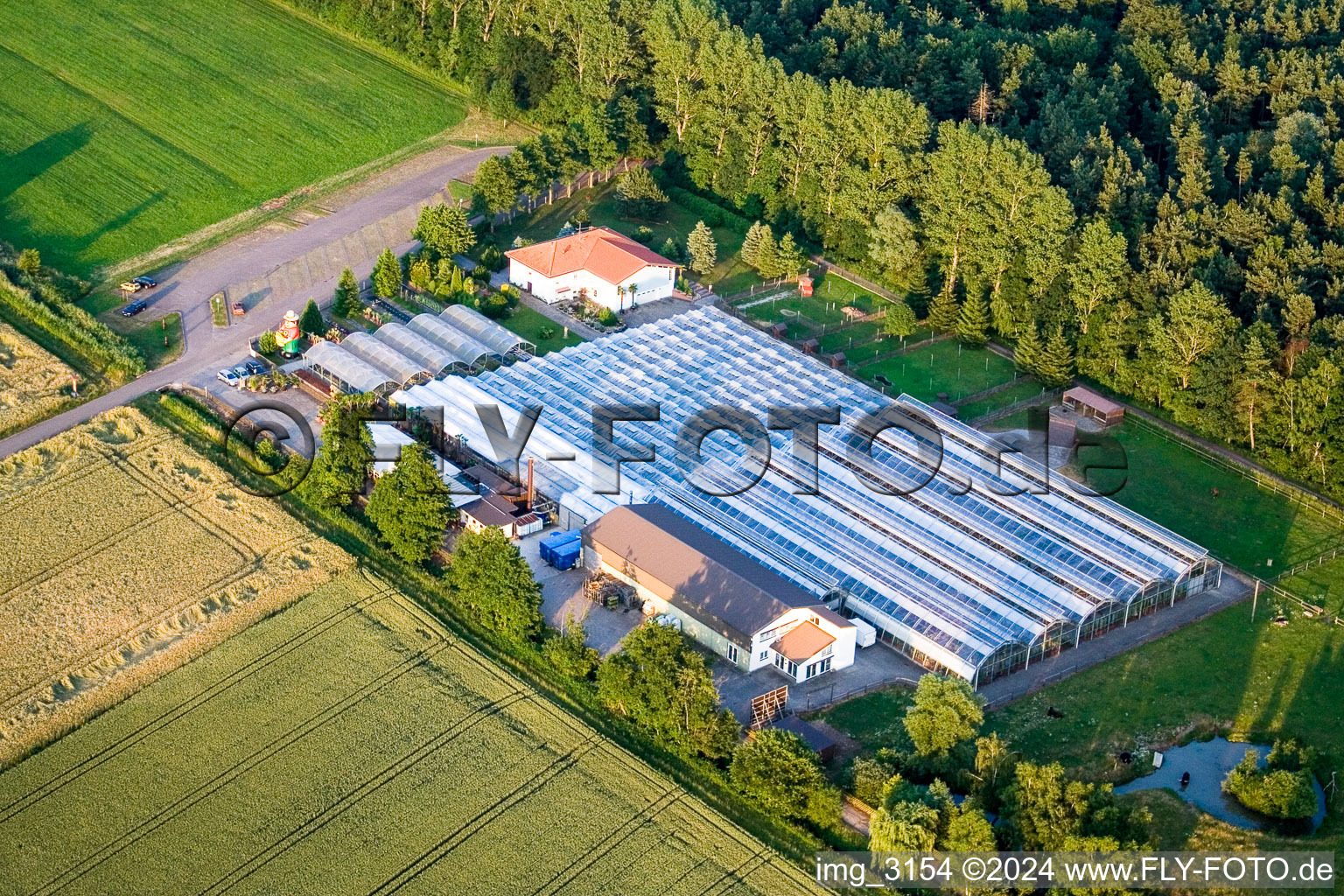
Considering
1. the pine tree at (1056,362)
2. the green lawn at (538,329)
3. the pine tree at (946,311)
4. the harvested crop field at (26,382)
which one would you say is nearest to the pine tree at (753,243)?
the pine tree at (946,311)

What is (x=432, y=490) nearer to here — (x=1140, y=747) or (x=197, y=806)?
(x=197, y=806)

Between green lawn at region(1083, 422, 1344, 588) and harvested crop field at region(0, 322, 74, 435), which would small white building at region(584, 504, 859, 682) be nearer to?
green lawn at region(1083, 422, 1344, 588)

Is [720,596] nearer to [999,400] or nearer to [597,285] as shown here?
[999,400]

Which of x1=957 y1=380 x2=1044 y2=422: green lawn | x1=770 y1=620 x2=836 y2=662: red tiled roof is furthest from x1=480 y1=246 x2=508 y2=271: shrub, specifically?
x1=770 y1=620 x2=836 y2=662: red tiled roof

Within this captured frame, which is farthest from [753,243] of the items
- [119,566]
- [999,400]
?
[119,566]

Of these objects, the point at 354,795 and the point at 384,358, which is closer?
the point at 354,795

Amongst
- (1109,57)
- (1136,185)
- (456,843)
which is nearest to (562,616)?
(456,843)
